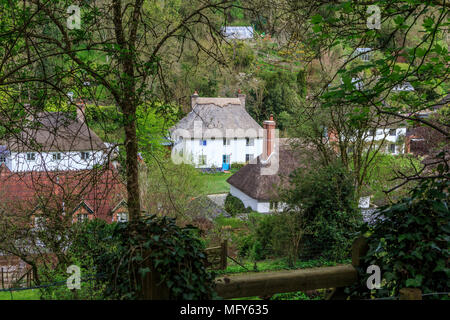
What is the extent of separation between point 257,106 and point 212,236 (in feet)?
52.7

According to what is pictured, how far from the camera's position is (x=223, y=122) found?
2670cm

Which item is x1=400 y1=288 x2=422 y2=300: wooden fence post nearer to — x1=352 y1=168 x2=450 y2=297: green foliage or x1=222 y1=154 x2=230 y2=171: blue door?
x1=352 y1=168 x2=450 y2=297: green foliage

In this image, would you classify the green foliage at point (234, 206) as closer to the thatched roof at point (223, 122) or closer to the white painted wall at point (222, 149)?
the white painted wall at point (222, 149)

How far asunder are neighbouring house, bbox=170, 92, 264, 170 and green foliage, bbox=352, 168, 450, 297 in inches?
891

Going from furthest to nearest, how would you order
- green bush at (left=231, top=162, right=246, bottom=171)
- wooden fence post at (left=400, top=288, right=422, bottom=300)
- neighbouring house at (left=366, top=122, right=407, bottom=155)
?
green bush at (left=231, top=162, right=246, bottom=171) → neighbouring house at (left=366, top=122, right=407, bottom=155) → wooden fence post at (left=400, top=288, right=422, bottom=300)

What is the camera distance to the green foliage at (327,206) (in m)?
10.3

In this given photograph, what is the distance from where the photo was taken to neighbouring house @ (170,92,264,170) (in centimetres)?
2567

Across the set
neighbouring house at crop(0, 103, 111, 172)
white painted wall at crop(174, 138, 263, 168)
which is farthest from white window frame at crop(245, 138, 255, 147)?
neighbouring house at crop(0, 103, 111, 172)

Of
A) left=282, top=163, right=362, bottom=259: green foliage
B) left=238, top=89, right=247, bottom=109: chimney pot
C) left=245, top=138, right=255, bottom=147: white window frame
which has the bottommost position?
left=282, top=163, right=362, bottom=259: green foliage

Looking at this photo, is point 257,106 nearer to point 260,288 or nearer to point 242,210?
point 242,210

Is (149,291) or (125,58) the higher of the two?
(125,58)

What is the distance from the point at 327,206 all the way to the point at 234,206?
10.2m
